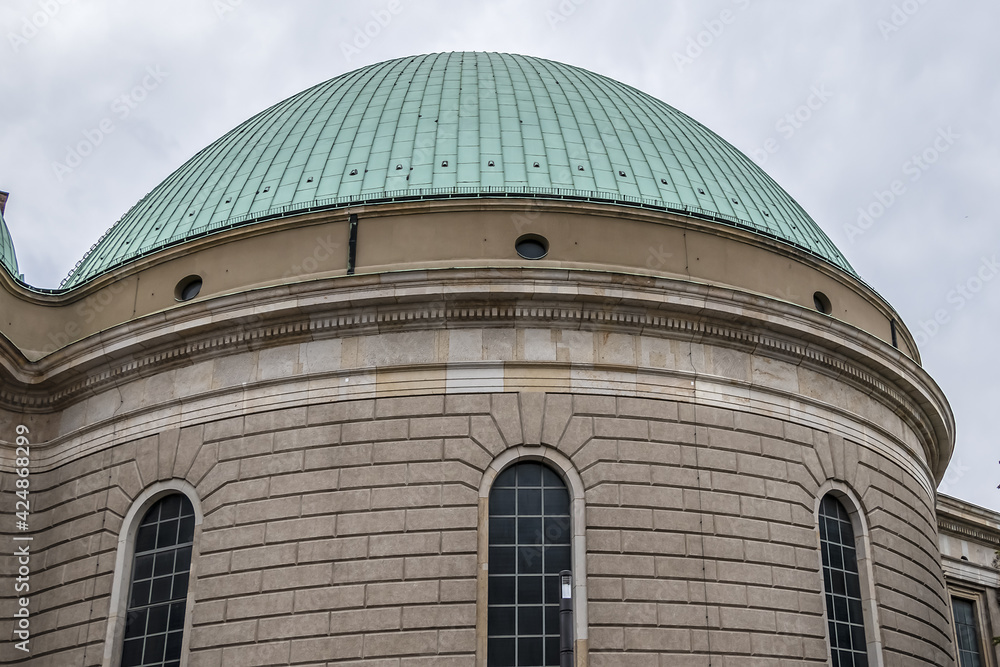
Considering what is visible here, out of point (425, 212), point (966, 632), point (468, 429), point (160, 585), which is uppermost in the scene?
point (425, 212)

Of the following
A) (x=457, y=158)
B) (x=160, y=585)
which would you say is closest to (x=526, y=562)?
(x=160, y=585)

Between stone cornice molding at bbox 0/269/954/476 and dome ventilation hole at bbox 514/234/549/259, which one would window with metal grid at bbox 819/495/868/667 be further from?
dome ventilation hole at bbox 514/234/549/259

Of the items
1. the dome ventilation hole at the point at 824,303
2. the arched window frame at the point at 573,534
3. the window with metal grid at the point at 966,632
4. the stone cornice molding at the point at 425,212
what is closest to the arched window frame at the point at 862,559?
the dome ventilation hole at the point at 824,303

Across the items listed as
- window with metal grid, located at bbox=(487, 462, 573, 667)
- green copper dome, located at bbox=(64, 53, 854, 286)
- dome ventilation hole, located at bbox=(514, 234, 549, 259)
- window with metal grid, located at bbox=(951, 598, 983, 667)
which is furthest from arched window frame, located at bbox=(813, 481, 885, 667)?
window with metal grid, located at bbox=(951, 598, 983, 667)

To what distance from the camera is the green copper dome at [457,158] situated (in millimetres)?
22453

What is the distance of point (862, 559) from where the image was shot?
68.0ft

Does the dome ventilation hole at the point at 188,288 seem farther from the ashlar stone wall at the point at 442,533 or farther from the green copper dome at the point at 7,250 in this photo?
the green copper dome at the point at 7,250

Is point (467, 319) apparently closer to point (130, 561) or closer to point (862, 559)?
point (130, 561)

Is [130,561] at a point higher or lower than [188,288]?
lower

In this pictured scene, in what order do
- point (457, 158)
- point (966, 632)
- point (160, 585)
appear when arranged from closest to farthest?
point (160, 585) < point (457, 158) < point (966, 632)

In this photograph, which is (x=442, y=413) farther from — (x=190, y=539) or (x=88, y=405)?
(x=88, y=405)

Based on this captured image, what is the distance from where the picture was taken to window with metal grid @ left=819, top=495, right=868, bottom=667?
19922 millimetres

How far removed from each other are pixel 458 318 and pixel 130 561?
6.79 metres

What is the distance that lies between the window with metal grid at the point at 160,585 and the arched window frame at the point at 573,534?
16.0 feet
